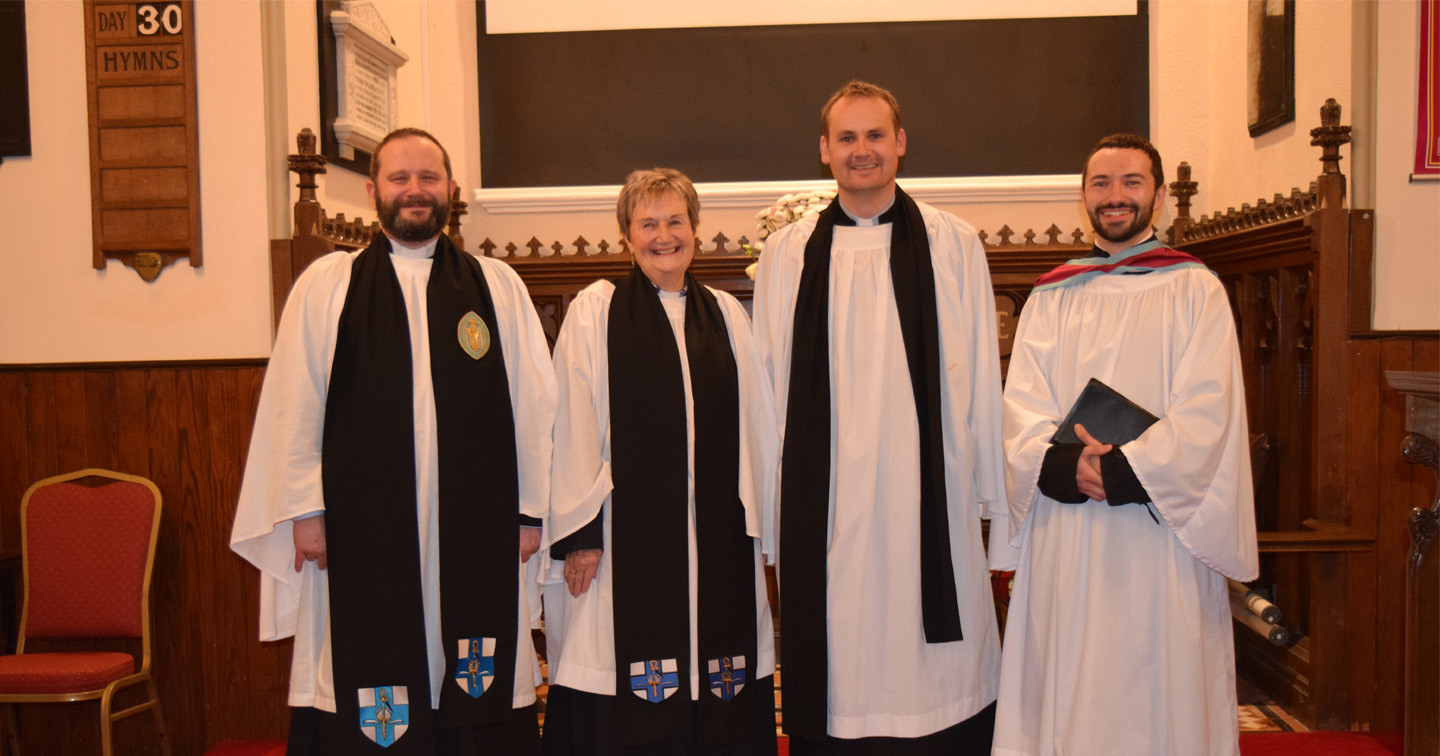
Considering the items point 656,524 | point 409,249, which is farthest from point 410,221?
point 656,524

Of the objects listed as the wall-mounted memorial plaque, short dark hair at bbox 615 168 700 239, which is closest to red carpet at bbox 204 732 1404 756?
short dark hair at bbox 615 168 700 239

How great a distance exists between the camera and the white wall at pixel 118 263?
4293 mm

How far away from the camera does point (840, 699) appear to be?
2992 mm

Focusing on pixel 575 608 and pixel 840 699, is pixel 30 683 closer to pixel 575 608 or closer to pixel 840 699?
pixel 575 608

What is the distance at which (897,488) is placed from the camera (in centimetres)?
304

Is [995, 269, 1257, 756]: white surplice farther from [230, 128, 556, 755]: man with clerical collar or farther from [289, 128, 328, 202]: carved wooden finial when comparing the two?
[289, 128, 328, 202]: carved wooden finial

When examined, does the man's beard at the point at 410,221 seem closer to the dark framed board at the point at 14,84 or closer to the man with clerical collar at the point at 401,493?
the man with clerical collar at the point at 401,493

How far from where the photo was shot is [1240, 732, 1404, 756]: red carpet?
394cm

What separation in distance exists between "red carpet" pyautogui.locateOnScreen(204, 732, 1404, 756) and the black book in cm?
181

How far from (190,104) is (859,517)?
10.4 ft

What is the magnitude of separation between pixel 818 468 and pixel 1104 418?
2.58ft

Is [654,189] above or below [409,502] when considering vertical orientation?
above

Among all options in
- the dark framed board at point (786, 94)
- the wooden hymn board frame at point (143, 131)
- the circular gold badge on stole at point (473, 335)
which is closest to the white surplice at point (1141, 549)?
the circular gold badge on stole at point (473, 335)

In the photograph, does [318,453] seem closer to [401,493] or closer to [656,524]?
[401,493]
